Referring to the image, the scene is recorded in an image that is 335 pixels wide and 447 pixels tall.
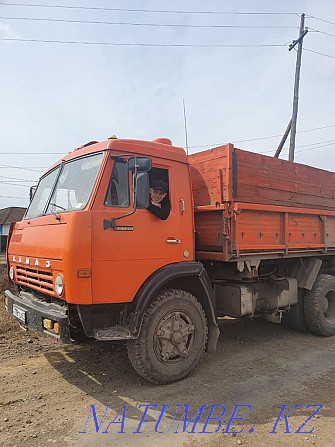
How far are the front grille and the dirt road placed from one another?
1.07 m

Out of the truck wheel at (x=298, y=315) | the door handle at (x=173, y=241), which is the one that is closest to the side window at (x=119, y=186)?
the door handle at (x=173, y=241)

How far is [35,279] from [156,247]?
4.80 feet

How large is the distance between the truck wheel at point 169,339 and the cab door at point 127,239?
0.39m

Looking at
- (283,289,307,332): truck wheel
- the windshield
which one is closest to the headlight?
the windshield

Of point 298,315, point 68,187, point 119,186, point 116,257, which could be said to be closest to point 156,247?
point 116,257

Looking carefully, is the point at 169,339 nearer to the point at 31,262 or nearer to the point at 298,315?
the point at 31,262

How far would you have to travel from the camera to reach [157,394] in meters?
3.86

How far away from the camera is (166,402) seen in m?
3.68

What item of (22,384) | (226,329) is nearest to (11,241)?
(22,384)

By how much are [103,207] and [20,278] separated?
1.81m

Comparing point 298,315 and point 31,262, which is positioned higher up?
point 31,262

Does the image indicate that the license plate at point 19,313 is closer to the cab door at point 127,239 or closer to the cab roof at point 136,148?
the cab door at point 127,239

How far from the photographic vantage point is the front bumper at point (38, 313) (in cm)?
354

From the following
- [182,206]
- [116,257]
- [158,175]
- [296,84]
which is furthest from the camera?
[296,84]
